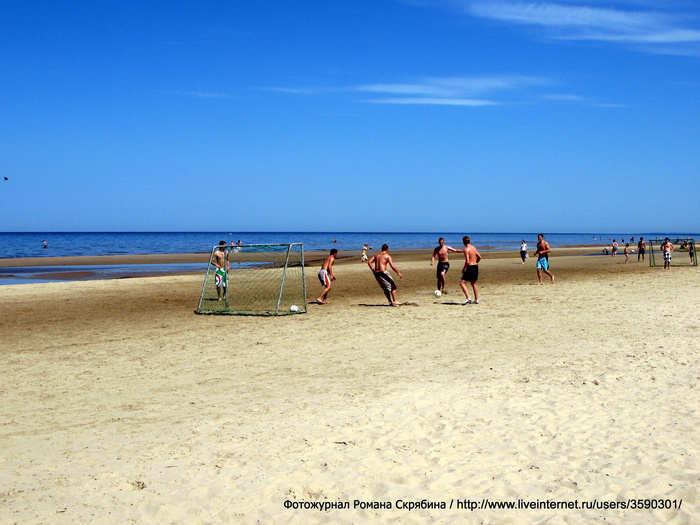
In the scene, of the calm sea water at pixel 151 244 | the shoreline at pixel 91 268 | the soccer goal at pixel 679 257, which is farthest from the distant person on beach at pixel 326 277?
the calm sea water at pixel 151 244

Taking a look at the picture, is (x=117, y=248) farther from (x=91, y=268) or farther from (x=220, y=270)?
(x=220, y=270)

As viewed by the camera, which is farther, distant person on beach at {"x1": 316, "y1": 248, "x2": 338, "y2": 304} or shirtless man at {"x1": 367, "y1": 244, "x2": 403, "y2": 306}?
distant person on beach at {"x1": 316, "y1": 248, "x2": 338, "y2": 304}

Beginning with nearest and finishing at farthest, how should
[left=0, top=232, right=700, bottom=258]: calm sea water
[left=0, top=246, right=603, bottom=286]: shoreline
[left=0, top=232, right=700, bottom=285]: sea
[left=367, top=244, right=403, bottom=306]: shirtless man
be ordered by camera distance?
1. [left=367, top=244, right=403, bottom=306]: shirtless man
2. [left=0, top=246, right=603, bottom=286]: shoreline
3. [left=0, top=232, right=700, bottom=285]: sea
4. [left=0, top=232, right=700, bottom=258]: calm sea water

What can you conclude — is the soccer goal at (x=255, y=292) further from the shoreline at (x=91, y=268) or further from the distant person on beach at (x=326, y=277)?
the shoreline at (x=91, y=268)

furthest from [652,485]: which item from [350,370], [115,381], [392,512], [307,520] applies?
[115,381]

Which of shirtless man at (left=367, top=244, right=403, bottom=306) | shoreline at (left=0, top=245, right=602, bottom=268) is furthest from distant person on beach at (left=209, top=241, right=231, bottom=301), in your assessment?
shoreline at (left=0, top=245, right=602, bottom=268)

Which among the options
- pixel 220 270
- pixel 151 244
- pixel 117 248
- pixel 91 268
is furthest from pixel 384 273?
pixel 151 244

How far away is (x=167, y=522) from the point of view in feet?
14.0

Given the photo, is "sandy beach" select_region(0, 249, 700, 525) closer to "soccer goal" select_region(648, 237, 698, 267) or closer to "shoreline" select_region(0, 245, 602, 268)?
"soccer goal" select_region(648, 237, 698, 267)

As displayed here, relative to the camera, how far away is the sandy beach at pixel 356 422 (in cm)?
455

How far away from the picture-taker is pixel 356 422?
6352mm

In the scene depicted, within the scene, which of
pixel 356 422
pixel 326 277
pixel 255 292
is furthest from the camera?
pixel 255 292

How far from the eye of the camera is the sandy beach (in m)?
4.55

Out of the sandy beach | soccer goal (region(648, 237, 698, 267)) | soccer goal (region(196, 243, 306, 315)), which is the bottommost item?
the sandy beach
